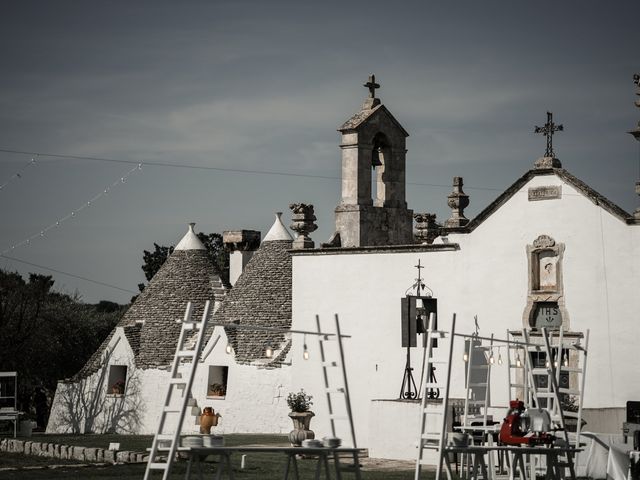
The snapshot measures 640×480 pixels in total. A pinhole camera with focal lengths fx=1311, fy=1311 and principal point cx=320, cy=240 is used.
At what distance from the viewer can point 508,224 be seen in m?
27.9

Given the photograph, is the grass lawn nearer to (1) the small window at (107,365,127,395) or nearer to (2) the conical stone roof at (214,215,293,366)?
(2) the conical stone roof at (214,215,293,366)

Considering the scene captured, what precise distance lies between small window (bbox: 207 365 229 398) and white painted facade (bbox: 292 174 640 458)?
474 cm

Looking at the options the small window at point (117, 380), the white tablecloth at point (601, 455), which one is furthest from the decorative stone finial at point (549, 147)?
the small window at point (117, 380)

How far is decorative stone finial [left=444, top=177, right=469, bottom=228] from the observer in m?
28.9

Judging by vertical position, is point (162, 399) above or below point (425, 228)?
below

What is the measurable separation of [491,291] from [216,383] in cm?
1084

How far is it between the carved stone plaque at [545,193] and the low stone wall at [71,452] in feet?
32.5

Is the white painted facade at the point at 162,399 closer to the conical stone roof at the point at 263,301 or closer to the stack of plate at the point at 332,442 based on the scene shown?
the conical stone roof at the point at 263,301

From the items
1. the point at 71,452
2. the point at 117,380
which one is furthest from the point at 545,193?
the point at 117,380

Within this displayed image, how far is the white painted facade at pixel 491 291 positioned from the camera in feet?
86.3

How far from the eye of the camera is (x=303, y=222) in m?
32.1

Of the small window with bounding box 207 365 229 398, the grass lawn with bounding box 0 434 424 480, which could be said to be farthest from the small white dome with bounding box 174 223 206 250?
the grass lawn with bounding box 0 434 424 480

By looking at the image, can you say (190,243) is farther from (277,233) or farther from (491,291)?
(491,291)

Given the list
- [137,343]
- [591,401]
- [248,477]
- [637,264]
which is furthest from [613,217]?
[137,343]
